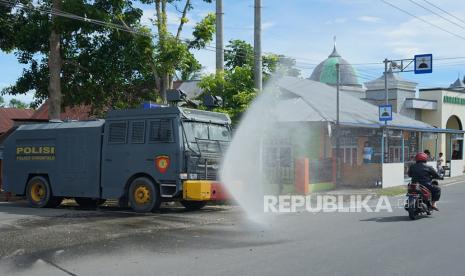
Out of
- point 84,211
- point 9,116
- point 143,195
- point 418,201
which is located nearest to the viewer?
point 418,201

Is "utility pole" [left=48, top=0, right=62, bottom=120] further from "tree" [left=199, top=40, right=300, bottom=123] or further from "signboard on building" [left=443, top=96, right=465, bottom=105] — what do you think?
"signboard on building" [left=443, top=96, right=465, bottom=105]

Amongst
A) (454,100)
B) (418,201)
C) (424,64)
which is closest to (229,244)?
(418,201)

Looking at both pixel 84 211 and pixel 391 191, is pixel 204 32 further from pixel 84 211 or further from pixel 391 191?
pixel 391 191

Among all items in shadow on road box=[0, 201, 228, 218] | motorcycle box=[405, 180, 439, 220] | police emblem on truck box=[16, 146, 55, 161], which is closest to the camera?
motorcycle box=[405, 180, 439, 220]

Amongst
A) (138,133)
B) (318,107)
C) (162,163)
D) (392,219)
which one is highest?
(318,107)

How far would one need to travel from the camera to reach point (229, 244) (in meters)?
9.49

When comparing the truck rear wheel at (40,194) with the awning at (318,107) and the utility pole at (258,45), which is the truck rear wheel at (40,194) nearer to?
the utility pole at (258,45)

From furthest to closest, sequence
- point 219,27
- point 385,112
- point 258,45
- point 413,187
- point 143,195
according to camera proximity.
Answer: point 385,112 → point 219,27 → point 258,45 → point 143,195 → point 413,187

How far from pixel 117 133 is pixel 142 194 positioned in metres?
1.74

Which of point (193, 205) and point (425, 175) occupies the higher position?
point (425, 175)

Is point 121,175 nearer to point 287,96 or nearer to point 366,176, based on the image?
point 366,176

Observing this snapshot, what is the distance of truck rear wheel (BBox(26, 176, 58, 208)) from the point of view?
615 inches

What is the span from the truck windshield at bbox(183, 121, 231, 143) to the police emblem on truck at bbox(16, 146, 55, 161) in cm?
422

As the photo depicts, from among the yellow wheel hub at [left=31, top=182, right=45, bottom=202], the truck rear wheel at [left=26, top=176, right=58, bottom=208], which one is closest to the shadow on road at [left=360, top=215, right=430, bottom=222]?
the truck rear wheel at [left=26, top=176, right=58, bottom=208]
